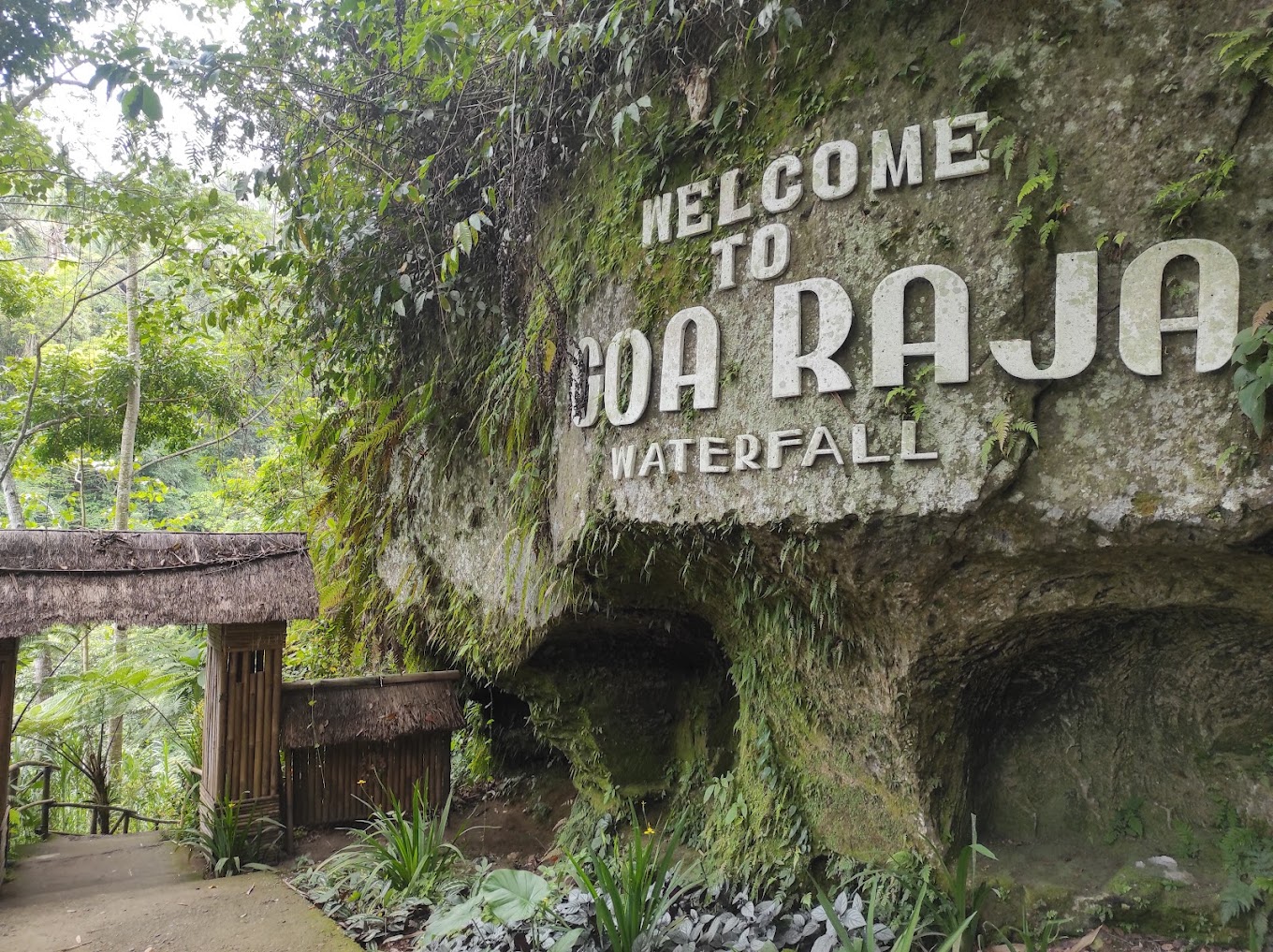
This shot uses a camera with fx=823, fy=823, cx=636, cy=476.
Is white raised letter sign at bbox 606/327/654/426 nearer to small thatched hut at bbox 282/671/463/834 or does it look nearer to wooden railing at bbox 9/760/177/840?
small thatched hut at bbox 282/671/463/834

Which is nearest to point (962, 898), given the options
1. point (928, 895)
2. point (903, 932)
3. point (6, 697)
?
point (928, 895)

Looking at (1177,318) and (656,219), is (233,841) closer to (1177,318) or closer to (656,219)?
(656,219)

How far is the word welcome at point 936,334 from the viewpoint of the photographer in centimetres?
278

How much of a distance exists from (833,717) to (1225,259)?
2.58m

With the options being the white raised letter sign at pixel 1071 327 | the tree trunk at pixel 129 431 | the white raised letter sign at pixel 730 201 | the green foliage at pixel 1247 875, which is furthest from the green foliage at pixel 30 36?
the green foliage at pixel 1247 875

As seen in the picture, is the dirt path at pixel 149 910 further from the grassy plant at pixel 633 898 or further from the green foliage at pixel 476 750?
the green foliage at pixel 476 750

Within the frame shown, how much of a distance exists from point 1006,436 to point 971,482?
21 cm

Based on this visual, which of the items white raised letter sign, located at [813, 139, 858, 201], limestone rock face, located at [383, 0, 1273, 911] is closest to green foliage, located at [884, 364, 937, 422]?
limestone rock face, located at [383, 0, 1273, 911]

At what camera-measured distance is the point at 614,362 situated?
424cm

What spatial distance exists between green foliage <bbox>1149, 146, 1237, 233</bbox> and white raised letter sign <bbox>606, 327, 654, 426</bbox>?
85.3 inches

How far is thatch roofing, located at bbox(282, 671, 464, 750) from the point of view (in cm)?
591

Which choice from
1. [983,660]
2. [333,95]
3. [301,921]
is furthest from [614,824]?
[333,95]

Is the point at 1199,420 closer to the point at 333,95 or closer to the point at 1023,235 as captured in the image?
the point at 1023,235

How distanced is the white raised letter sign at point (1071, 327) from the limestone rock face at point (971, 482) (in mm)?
34
